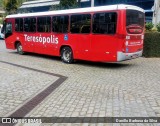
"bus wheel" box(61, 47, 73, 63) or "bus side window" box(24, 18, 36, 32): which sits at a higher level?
Answer: "bus side window" box(24, 18, 36, 32)

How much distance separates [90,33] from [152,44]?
213 inches

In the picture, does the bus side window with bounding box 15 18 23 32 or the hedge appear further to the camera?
the bus side window with bounding box 15 18 23 32

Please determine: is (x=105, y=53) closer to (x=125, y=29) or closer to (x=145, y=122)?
(x=125, y=29)

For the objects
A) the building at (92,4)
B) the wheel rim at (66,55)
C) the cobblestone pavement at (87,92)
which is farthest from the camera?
the building at (92,4)

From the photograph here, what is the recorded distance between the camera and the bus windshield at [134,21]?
476 inches

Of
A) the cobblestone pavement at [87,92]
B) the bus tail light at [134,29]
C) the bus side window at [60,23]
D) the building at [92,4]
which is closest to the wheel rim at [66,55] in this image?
the bus side window at [60,23]

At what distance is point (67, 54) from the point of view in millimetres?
14555

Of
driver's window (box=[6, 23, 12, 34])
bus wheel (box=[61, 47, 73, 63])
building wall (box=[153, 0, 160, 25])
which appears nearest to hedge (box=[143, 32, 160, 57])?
bus wheel (box=[61, 47, 73, 63])

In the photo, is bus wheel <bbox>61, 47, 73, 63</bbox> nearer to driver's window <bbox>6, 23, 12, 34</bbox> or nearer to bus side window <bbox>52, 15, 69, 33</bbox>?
bus side window <bbox>52, 15, 69, 33</bbox>

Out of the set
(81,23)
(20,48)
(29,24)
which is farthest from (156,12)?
(81,23)

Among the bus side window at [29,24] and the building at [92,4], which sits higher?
the building at [92,4]

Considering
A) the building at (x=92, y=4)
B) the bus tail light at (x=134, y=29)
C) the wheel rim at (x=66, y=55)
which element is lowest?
Answer: the wheel rim at (x=66, y=55)

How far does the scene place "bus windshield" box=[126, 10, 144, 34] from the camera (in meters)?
12.1

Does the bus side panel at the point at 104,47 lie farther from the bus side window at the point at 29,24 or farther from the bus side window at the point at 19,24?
the bus side window at the point at 19,24
